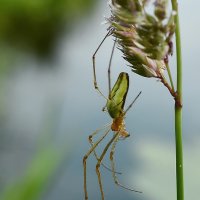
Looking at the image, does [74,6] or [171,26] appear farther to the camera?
[74,6]

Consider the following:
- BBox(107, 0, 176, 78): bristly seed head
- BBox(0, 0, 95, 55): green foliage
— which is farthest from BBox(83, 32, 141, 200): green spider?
BBox(0, 0, 95, 55): green foliage

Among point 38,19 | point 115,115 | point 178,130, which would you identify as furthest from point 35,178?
point 38,19

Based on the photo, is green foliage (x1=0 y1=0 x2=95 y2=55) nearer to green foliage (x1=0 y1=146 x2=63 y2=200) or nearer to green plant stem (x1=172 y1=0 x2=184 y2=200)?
green foliage (x1=0 y1=146 x2=63 y2=200)

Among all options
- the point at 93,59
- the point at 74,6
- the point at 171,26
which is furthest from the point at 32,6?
the point at 171,26

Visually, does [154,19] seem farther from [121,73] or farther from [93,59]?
[93,59]

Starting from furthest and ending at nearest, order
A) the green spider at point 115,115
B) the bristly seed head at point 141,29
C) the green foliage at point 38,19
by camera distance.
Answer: the green foliage at point 38,19 → the green spider at point 115,115 → the bristly seed head at point 141,29

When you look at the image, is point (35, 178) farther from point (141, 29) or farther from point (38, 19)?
point (38, 19)

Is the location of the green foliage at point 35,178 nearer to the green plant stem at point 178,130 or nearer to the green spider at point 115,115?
the green spider at point 115,115

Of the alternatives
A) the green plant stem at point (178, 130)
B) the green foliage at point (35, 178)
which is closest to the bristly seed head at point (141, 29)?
the green plant stem at point (178, 130)
